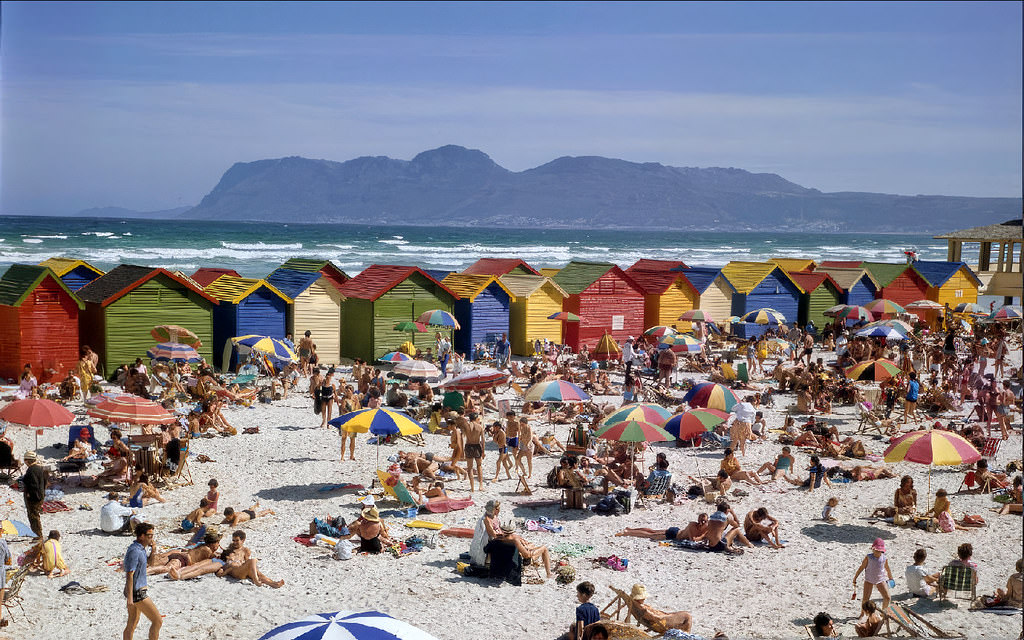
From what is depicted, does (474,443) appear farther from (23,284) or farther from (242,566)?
(23,284)

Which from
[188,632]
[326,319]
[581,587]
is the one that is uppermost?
[326,319]

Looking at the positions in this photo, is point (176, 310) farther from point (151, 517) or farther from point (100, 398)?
point (151, 517)

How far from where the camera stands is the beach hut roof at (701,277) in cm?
3141

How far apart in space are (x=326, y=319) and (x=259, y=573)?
15.1m

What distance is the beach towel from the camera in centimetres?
1386

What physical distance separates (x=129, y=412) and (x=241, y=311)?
10.0 metres

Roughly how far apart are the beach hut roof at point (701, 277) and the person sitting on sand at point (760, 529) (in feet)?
61.6

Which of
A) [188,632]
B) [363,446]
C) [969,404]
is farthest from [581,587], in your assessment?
[969,404]

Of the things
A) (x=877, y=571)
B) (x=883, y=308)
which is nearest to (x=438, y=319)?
(x=883, y=308)

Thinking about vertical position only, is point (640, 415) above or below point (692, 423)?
above

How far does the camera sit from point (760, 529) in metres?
12.9

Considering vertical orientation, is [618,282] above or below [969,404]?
above

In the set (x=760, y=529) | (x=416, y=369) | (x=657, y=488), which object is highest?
(x=416, y=369)

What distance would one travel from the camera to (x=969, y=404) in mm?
21812
